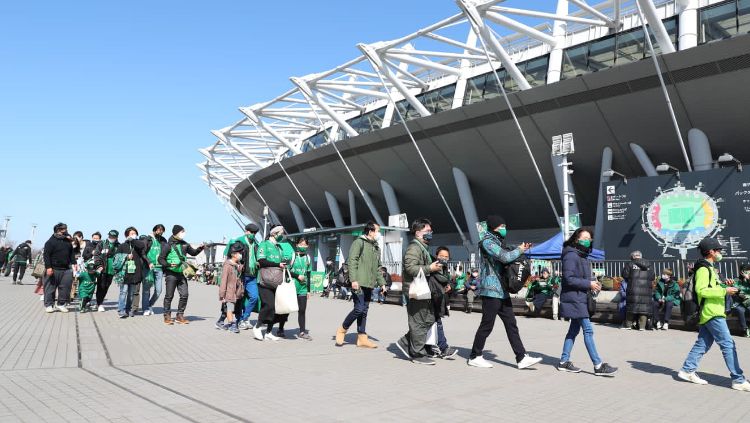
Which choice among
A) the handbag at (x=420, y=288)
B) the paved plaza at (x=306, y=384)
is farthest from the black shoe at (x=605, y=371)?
the handbag at (x=420, y=288)

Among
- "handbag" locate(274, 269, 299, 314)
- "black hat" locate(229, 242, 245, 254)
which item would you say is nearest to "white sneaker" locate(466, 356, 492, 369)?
"handbag" locate(274, 269, 299, 314)

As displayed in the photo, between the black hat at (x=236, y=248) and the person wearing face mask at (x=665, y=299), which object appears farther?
the person wearing face mask at (x=665, y=299)

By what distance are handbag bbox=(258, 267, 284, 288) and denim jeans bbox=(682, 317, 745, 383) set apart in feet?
17.8

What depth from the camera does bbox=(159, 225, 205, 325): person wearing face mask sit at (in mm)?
9703

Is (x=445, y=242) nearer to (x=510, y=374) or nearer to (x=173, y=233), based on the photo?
(x=173, y=233)

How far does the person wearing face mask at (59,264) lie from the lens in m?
10.6

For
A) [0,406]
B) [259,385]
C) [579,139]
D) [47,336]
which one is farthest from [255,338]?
[579,139]

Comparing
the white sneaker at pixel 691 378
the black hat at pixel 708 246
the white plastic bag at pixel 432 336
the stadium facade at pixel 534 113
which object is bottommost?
the white sneaker at pixel 691 378

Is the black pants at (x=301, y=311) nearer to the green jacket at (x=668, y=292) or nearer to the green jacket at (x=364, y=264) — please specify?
the green jacket at (x=364, y=264)

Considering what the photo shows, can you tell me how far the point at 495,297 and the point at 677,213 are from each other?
12.3m

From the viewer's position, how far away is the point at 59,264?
10.6m

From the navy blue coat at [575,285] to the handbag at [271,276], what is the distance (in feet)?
13.6

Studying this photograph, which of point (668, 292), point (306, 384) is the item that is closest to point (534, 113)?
point (668, 292)

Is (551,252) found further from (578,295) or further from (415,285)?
(415,285)
